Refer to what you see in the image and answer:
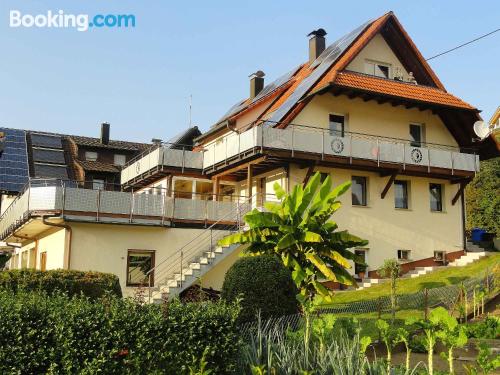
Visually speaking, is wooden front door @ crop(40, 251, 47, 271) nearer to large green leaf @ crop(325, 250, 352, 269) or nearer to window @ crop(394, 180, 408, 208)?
large green leaf @ crop(325, 250, 352, 269)

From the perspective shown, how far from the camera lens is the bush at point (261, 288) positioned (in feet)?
47.1

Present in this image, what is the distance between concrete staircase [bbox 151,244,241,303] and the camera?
22281 millimetres

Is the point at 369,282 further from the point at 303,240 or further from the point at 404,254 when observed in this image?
the point at 303,240

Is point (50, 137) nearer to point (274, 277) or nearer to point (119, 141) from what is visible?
point (119, 141)

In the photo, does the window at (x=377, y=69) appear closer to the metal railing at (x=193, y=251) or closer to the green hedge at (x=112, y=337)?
the metal railing at (x=193, y=251)

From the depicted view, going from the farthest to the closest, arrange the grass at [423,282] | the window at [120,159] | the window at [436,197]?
1. the window at [120,159]
2. the window at [436,197]
3. the grass at [423,282]

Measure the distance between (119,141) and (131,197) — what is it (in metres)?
32.5

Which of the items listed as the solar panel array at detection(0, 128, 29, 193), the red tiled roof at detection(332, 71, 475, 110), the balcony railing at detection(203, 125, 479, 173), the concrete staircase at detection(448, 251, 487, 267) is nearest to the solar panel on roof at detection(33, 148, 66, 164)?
the solar panel array at detection(0, 128, 29, 193)

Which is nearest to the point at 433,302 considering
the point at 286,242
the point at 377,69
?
the point at 286,242

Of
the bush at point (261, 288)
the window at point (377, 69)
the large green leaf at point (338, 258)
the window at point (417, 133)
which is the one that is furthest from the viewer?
the window at point (417, 133)

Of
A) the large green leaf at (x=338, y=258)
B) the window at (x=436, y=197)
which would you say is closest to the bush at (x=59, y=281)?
the large green leaf at (x=338, y=258)

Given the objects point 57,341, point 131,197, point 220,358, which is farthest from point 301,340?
point 131,197

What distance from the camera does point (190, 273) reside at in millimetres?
22781

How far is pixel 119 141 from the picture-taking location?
55.9 m
